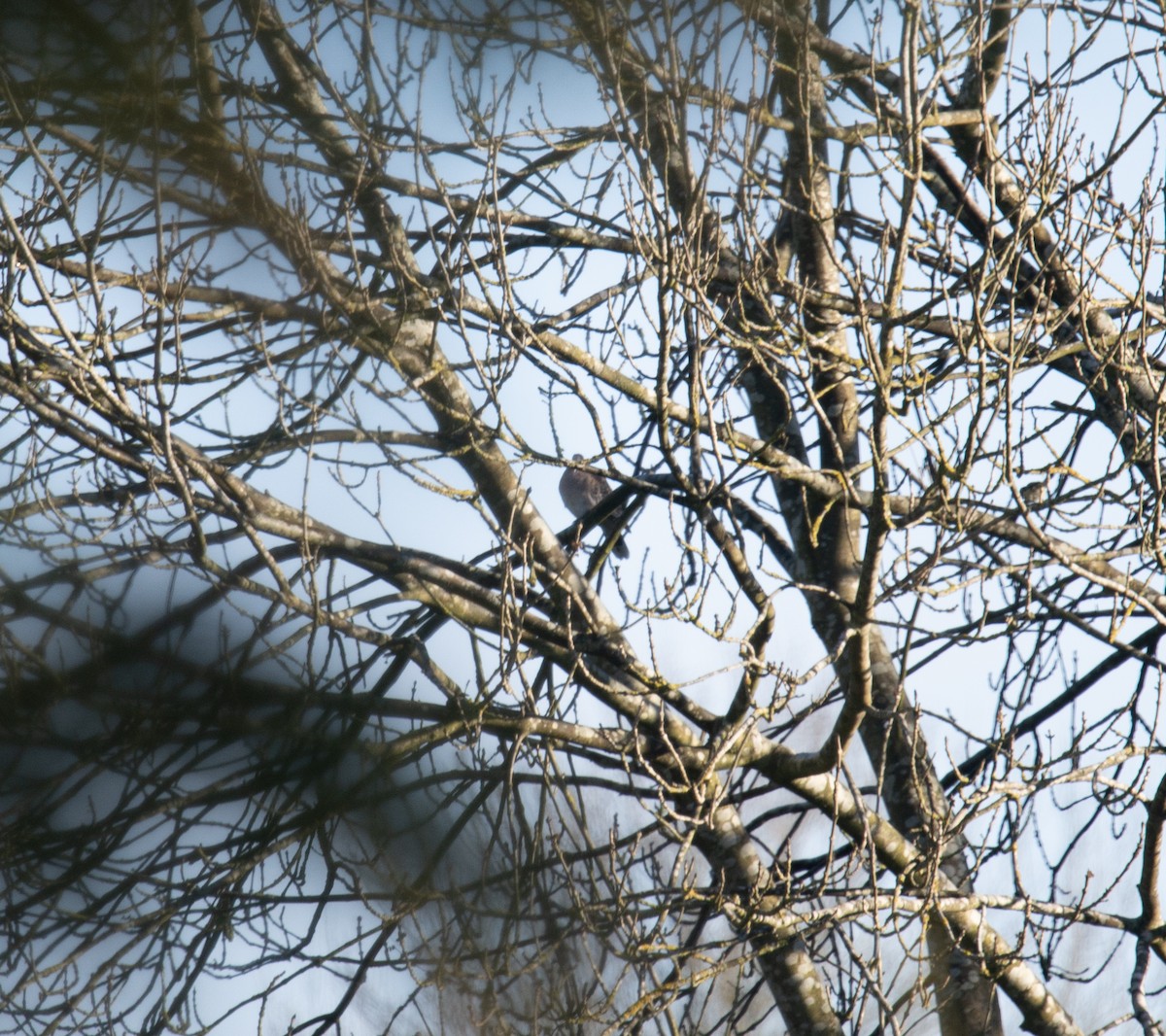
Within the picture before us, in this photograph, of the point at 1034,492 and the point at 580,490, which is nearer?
the point at 1034,492

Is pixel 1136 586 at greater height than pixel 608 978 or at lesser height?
greater

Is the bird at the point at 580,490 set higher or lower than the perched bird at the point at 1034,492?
higher

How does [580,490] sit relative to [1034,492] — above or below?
above

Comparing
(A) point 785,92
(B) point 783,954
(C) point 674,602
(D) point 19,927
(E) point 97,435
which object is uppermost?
(A) point 785,92

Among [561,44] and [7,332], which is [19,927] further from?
[561,44]

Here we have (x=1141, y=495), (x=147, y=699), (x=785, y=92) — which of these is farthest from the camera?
(x=785, y=92)

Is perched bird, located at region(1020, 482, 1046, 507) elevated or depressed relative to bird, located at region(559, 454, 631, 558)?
depressed

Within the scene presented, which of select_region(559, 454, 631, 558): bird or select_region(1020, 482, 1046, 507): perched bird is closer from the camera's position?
select_region(1020, 482, 1046, 507): perched bird

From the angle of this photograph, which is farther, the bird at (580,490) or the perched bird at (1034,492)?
the bird at (580,490)

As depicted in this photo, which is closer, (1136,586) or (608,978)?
(608,978)

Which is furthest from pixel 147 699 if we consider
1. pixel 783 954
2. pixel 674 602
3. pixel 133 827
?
pixel 783 954

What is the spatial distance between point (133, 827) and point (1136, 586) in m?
4.16

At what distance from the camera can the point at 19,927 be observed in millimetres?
1844

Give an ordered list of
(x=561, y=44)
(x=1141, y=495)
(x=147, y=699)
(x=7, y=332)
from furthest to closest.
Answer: (x=1141, y=495) → (x=561, y=44) → (x=7, y=332) → (x=147, y=699)
